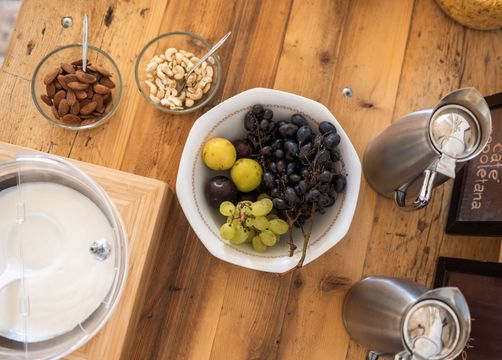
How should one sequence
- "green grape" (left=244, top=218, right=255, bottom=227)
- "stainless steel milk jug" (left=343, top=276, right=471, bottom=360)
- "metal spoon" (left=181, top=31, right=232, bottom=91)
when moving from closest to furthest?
"stainless steel milk jug" (left=343, top=276, right=471, bottom=360), "green grape" (left=244, top=218, right=255, bottom=227), "metal spoon" (left=181, top=31, right=232, bottom=91)

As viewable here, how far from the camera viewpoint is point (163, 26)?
897 millimetres

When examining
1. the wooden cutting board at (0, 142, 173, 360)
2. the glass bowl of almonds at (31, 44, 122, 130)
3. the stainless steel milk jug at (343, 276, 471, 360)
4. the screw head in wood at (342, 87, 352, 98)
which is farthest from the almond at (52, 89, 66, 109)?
the stainless steel milk jug at (343, 276, 471, 360)

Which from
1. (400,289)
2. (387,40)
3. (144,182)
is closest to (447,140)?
(400,289)

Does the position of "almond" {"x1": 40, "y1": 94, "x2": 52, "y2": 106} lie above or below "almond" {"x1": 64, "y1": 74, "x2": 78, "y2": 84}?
below

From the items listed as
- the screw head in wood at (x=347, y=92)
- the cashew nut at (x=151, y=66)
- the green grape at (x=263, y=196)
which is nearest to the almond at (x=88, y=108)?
the cashew nut at (x=151, y=66)

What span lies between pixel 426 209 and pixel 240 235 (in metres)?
0.35

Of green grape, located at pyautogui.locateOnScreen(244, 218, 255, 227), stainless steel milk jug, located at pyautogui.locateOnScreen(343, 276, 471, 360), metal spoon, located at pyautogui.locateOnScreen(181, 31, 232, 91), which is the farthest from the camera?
metal spoon, located at pyautogui.locateOnScreen(181, 31, 232, 91)

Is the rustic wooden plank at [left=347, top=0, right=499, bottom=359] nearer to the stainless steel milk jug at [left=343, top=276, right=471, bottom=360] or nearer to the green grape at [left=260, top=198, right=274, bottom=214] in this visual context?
the stainless steel milk jug at [left=343, top=276, right=471, bottom=360]

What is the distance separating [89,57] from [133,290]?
0.41 metres

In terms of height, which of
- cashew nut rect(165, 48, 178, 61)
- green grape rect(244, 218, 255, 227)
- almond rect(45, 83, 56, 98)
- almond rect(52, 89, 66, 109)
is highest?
cashew nut rect(165, 48, 178, 61)

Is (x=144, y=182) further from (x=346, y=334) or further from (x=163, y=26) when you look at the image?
(x=346, y=334)

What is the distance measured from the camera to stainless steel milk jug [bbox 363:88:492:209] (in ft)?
2.14

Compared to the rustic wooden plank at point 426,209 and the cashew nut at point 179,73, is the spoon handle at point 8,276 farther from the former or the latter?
the rustic wooden plank at point 426,209

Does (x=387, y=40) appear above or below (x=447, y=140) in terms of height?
above
